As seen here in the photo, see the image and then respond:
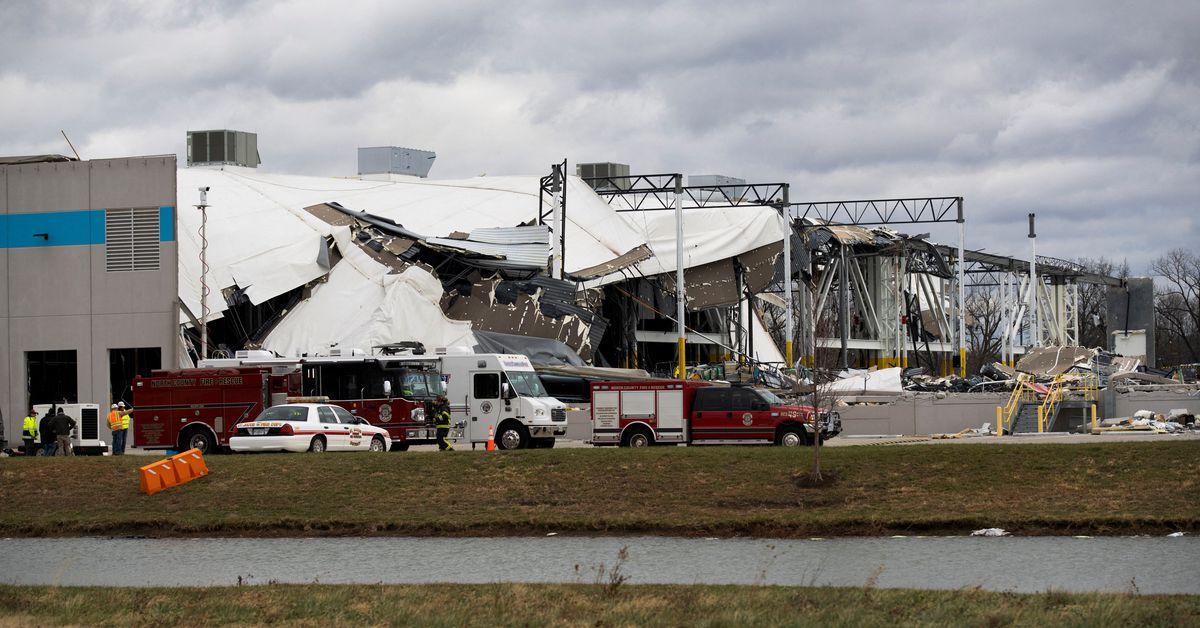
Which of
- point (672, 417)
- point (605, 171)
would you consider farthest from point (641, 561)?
point (605, 171)

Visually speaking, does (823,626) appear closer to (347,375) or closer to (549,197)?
(347,375)

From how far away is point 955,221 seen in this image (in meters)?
87.1

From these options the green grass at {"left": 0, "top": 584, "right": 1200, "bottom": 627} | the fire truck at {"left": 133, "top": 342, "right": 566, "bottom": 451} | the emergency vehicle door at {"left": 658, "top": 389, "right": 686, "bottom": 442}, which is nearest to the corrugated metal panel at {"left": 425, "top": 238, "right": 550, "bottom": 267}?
the fire truck at {"left": 133, "top": 342, "right": 566, "bottom": 451}

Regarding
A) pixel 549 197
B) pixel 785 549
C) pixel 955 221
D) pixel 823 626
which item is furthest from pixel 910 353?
pixel 823 626

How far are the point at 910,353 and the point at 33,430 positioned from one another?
86.5m

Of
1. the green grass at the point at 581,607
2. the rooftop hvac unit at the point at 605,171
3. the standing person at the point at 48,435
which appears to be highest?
the rooftop hvac unit at the point at 605,171

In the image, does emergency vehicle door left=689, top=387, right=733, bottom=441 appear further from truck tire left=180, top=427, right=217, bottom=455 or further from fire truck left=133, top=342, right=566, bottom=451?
truck tire left=180, top=427, right=217, bottom=455

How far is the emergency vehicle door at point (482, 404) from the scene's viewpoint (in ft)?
127

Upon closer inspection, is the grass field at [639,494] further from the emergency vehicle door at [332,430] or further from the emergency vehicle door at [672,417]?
the emergency vehicle door at [672,417]

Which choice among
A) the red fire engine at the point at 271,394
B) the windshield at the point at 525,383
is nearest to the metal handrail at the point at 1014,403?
the windshield at the point at 525,383

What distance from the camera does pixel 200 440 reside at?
37.0 metres

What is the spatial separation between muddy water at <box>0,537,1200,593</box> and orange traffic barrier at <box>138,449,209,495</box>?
3.71m

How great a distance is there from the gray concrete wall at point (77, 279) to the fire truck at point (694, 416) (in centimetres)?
1825

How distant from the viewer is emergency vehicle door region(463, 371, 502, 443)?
38625mm
